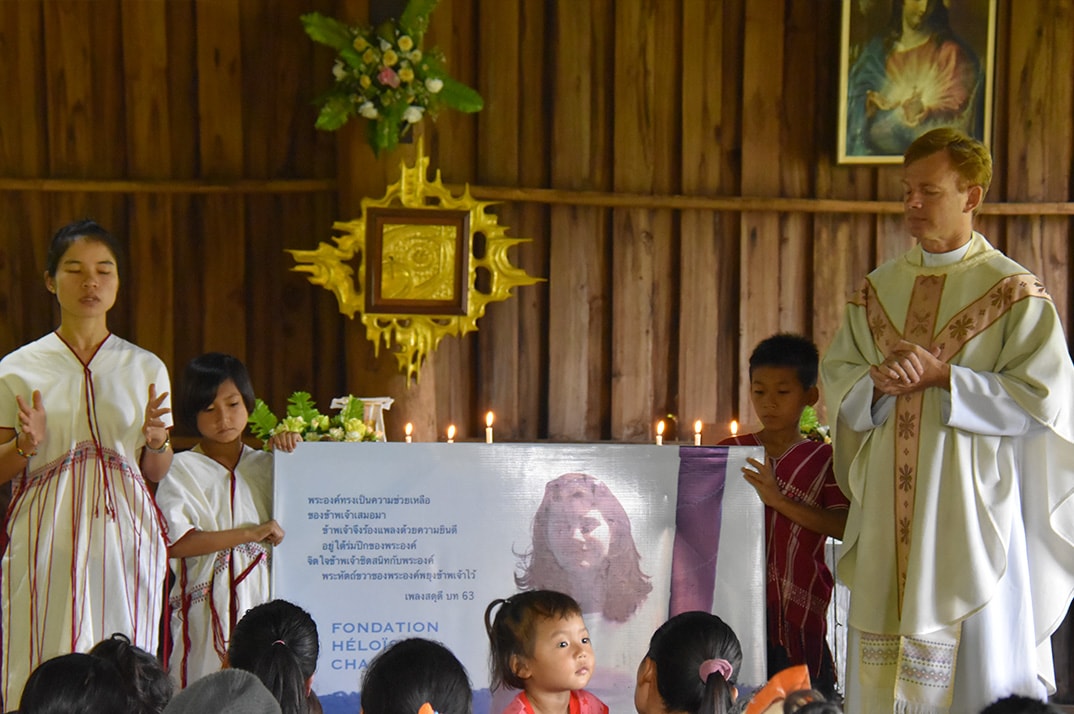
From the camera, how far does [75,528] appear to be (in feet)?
10.6

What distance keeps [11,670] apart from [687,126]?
3558 millimetres

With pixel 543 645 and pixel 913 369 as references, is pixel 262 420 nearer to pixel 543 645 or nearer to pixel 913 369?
pixel 543 645

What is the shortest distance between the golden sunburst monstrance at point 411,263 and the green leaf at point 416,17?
460 mm

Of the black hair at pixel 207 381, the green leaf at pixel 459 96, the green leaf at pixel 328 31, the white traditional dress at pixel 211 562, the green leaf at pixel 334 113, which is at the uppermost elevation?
the green leaf at pixel 328 31

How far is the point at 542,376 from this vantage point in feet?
17.1

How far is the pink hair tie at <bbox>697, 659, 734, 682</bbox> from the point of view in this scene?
2102 millimetres

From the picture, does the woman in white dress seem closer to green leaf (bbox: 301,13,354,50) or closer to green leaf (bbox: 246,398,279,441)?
green leaf (bbox: 246,398,279,441)

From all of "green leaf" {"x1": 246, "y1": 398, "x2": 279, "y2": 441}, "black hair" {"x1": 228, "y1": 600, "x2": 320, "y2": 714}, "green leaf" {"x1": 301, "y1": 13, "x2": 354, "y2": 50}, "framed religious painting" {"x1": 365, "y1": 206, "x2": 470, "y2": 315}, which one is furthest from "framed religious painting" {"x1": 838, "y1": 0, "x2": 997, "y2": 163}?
"black hair" {"x1": 228, "y1": 600, "x2": 320, "y2": 714}

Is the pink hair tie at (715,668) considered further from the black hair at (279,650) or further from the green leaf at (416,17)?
the green leaf at (416,17)

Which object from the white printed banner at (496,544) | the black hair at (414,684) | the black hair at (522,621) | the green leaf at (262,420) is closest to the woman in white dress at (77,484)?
the green leaf at (262,420)

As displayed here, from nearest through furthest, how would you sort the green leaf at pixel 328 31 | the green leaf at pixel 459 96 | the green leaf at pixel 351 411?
1. the green leaf at pixel 351 411
2. the green leaf at pixel 328 31
3. the green leaf at pixel 459 96

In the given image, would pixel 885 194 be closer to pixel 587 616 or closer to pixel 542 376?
pixel 542 376

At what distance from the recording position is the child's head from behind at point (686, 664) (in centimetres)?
215

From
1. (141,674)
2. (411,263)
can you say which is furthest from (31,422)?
(411,263)
